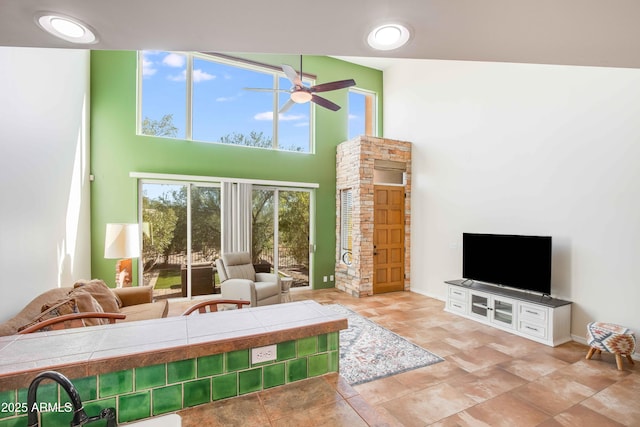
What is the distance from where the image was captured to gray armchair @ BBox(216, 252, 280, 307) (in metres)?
4.28

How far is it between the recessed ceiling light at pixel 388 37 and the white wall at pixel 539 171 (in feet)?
12.4

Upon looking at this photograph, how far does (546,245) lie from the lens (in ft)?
12.3

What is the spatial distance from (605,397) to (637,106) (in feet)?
9.68

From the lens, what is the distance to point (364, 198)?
5727mm

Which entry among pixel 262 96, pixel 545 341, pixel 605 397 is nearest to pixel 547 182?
pixel 545 341

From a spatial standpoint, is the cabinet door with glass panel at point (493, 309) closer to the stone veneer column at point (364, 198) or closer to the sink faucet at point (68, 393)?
the stone veneer column at point (364, 198)

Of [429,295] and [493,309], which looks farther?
[429,295]

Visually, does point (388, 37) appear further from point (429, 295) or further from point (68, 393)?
point (429, 295)

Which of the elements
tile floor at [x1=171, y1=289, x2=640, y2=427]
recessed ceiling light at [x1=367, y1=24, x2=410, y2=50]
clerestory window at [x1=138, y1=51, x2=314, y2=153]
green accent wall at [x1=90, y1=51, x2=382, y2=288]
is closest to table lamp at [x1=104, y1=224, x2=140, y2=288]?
green accent wall at [x1=90, y1=51, x2=382, y2=288]

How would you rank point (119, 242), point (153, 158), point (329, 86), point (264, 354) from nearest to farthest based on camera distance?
point (264, 354)
point (119, 242)
point (329, 86)
point (153, 158)

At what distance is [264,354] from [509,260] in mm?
4170

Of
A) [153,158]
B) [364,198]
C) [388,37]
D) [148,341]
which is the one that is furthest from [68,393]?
[364,198]

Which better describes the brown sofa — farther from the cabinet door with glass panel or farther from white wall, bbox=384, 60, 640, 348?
white wall, bbox=384, 60, 640, 348

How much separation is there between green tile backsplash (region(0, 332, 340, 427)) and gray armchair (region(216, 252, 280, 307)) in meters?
3.26
